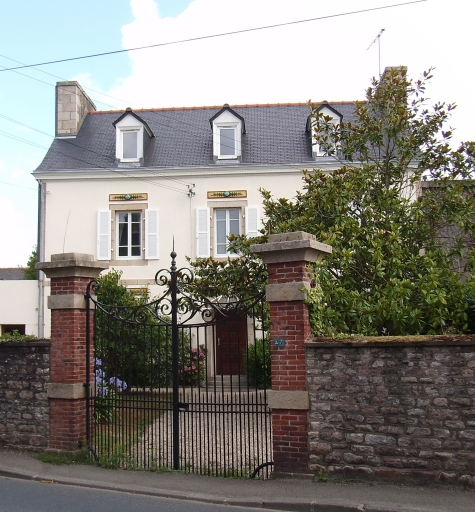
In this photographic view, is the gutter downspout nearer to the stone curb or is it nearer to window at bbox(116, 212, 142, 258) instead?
window at bbox(116, 212, 142, 258)

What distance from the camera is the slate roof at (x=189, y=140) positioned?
21.1 meters

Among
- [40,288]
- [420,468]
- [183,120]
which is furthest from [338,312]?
[183,120]

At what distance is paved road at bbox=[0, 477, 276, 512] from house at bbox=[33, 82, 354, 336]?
12840mm

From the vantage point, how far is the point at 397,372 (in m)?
6.88

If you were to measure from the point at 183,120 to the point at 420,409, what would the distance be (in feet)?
60.3

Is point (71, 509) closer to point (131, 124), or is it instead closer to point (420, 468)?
point (420, 468)

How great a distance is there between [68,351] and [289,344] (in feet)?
10.9

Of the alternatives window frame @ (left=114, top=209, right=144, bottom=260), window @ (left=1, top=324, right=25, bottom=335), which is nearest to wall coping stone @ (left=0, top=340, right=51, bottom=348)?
window frame @ (left=114, top=209, right=144, bottom=260)

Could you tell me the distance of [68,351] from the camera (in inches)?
341

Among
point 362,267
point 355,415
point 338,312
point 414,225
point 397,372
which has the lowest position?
point 355,415

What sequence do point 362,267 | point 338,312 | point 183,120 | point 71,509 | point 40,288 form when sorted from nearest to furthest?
point 71,509
point 338,312
point 362,267
point 40,288
point 183,120

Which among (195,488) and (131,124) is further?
(131,124)

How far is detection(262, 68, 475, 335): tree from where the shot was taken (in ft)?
29.0

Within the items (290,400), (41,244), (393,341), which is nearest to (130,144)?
(41,244)
